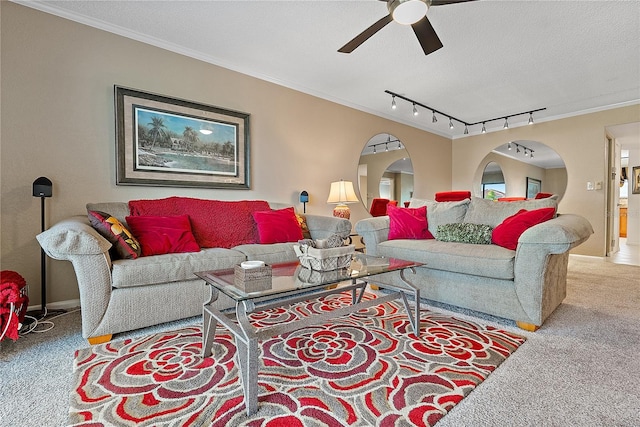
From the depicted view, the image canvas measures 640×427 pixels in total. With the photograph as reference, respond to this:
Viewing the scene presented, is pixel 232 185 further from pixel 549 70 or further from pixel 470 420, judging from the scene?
pixel 549 70

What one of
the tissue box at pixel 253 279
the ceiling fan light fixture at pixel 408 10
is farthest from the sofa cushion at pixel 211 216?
the ceiling fan light fixture at pixel 408 10

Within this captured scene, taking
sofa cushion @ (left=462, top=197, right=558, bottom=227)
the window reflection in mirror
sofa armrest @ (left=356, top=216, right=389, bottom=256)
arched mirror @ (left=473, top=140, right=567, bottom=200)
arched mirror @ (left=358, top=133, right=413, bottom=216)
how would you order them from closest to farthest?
sofa cushion @ (left=462, top=197, right=558, bottom=227) → sofa armrest @ (left=356, top=216, right=389, bottom=256) → arched mirror @ (left=358, top=133, right=413, bottom=216) → arched mirror @ (left=473, top=140, right=567, bottom=200) → the window reflection in mirror

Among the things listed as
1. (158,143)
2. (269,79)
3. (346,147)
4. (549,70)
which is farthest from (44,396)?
(549,70)

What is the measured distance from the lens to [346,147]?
448cm

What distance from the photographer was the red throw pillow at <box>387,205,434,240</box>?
3.07 meters

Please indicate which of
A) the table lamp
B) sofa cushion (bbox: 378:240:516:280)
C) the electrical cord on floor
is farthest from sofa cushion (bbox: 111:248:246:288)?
the table lamp

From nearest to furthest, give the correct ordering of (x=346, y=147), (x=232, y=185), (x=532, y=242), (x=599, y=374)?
(x=599, y=374) → (x=532, y=242) → (x=232, y=185) → (x=346, y=147)

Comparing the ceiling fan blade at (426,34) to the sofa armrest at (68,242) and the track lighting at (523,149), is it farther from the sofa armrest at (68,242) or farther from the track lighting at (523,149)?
the track lighting at (523,149)

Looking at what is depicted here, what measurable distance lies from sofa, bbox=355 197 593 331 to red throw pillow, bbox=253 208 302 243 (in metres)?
0.68

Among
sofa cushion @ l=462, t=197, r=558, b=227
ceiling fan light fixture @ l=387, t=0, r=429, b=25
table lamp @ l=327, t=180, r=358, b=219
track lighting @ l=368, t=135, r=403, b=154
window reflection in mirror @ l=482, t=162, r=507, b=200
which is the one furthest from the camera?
window reflection in mirror @ l=482, t=162, r=507, b=200

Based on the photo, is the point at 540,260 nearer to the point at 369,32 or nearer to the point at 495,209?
the point at 495,209

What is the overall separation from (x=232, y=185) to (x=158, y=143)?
2.68 ft

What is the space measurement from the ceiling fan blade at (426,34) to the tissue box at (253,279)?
1.90 m

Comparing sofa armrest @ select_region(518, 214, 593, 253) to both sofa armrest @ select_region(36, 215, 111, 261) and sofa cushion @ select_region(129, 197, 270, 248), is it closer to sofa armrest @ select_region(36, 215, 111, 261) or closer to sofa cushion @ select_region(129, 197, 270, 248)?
sofa cushion @ select_region(129, 197, 270, 248)
